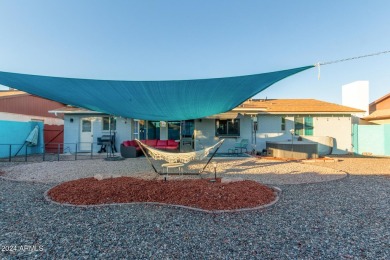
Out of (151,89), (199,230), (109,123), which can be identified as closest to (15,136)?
(109,123)

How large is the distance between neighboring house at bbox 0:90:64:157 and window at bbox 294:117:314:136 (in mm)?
15958

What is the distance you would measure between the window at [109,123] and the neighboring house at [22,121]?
13.4 ft

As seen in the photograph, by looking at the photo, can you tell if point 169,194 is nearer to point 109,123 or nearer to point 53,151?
point 109,123

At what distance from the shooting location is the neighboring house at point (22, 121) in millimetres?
11141

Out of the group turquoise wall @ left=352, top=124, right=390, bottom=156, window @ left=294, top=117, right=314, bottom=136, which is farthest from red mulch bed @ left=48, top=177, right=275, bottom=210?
turquoise wall @ left=352, top=124, right=390, bottom=156

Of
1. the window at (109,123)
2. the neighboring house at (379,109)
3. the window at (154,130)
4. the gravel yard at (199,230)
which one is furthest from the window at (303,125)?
the window at (109,123)

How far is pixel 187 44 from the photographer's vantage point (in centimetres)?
970

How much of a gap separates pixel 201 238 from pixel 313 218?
2001mm

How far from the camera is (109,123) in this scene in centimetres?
1223

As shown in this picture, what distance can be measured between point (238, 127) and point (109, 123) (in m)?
7.93

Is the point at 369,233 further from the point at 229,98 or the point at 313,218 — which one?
the point at 229,98

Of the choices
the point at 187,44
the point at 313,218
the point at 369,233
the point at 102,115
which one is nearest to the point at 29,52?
the point at 102,115

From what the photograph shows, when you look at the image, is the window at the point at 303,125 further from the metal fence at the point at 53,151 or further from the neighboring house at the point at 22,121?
the neighboring house at the point at 22,121

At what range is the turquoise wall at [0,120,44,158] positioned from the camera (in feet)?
35.7
